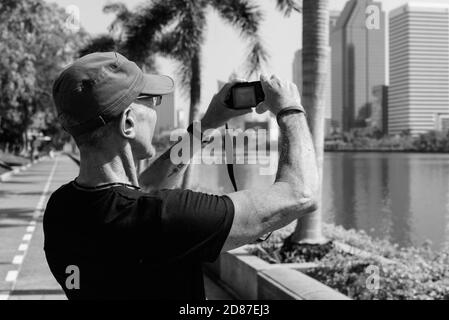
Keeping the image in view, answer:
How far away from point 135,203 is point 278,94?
494mm

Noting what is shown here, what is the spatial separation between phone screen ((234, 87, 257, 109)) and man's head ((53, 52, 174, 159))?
23cm

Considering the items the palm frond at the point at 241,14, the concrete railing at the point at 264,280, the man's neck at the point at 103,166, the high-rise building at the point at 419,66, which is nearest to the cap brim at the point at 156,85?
the man's neck at the point at 103,166

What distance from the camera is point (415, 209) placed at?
→ 2328 centimetres

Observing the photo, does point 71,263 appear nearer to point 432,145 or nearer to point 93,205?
point 93,205

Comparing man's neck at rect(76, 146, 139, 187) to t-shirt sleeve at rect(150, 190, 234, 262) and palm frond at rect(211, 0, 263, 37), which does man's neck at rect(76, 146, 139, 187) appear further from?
palm frond at rect(211, 0, 263, 37)

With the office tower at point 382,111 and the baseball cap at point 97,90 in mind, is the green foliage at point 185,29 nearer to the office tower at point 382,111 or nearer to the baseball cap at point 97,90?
the baseball cap at point 97,90

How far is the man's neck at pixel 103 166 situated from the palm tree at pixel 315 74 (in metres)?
6.19

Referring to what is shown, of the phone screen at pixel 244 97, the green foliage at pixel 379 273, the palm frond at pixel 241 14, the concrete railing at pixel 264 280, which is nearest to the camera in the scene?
the phone screen at pixel 244 97

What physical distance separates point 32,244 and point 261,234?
9.44m

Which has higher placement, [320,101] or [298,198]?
[320,101]

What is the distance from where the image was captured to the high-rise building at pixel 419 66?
922 inches

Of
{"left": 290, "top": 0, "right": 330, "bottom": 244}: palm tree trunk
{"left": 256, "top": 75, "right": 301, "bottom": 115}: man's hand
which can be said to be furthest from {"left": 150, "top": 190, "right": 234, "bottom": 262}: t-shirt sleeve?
{"left": 290, "top": 0, "right": 330, "bottom": 244}: palm tree trunk

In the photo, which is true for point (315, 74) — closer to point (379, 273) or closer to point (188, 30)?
point (379, 273)
